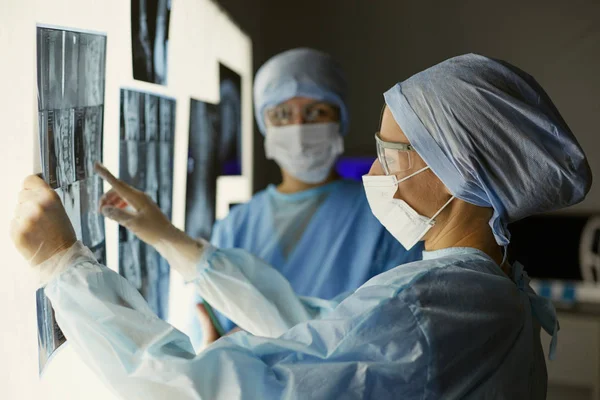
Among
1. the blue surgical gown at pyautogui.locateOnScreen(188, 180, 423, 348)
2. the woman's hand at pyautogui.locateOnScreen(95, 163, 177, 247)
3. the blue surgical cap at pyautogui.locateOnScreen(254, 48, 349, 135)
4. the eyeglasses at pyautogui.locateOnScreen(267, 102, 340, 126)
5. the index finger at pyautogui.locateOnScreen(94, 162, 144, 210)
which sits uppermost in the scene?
Result: the blue surgical cap at pyautogui.locateOnScreen(254, 48, 349, 135)

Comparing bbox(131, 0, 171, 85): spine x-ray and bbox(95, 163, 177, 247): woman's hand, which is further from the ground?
bbox(131, 0, 171, 85): spine x-ray

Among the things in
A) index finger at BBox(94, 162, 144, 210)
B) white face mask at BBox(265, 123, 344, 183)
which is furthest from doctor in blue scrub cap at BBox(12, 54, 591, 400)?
white face mask at BBox(265, 123, 344, 183)

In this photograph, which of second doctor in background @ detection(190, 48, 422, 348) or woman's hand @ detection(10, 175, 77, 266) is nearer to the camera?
woman's hand @ detection(10, 175, 77, 266)

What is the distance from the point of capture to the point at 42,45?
114 cm

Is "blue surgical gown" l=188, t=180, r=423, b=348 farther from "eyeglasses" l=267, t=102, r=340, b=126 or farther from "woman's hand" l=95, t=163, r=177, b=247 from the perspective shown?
"woman's hand" l=95, t=163, r=177, b=247

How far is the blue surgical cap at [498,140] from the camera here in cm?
102

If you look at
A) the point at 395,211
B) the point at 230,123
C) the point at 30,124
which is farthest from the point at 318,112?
the point at 30,124

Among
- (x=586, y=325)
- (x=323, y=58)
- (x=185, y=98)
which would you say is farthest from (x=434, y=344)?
(x=586, y=325)

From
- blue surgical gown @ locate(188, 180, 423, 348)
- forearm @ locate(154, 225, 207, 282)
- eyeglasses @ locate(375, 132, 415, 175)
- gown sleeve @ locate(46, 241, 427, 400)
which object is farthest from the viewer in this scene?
blue surgical gown @ locate(188, 180, 423, 348)

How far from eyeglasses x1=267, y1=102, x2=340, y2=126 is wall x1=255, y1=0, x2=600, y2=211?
0.90m

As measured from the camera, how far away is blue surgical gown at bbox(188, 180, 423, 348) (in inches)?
76.5

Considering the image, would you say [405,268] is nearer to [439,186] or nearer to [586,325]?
[439,186]

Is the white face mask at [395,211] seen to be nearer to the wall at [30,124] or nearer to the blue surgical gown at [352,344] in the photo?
the blue surgical gown at [352,344]

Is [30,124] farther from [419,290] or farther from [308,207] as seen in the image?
[308,207]
